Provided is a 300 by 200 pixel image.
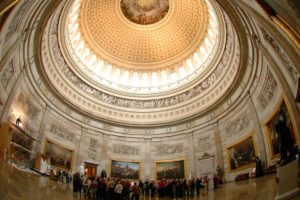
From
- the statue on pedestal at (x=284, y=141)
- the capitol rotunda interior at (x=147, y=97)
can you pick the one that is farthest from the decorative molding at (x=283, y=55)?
the statue on pedestal at (x=284, y=141)

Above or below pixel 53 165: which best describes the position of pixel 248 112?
above

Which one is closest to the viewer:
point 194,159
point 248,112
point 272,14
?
point 272,14

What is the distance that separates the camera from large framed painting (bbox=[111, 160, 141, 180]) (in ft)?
70.0

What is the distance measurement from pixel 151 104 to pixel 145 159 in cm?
560

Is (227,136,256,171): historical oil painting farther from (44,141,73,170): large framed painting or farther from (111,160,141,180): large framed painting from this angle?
(44,141,73,170): large framed painting

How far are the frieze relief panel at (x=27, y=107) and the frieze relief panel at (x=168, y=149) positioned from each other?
10.8m

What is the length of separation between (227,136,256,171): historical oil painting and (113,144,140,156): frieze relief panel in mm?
8536

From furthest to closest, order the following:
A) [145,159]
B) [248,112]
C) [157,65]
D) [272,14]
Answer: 1. [157,65]
2. [145,159]
3. [248,112]
4. [272,14]

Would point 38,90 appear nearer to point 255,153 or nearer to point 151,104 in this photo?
point 151,104

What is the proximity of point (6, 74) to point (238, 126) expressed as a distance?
49.6 feet

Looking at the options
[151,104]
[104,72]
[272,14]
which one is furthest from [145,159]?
[272,14]

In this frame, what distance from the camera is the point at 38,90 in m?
17.7

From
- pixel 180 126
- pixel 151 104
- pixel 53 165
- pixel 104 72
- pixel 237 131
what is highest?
pixel 104 72

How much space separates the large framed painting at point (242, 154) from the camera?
15529mm
